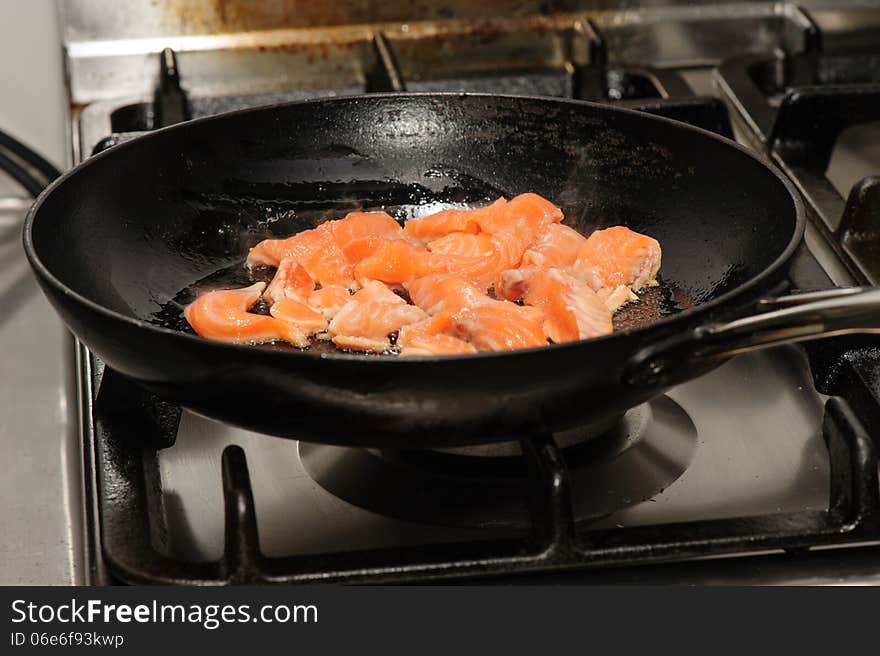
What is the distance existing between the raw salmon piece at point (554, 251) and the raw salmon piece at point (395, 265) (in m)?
0.09

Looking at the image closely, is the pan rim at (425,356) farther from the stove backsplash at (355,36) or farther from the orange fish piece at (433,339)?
the stove backsplash at (355,36)

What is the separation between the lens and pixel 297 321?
109 cm

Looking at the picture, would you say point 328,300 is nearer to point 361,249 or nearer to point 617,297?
point 361,249

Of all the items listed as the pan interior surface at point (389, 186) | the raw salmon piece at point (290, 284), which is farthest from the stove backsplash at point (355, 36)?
the raw salmon piece at point (290, 284)

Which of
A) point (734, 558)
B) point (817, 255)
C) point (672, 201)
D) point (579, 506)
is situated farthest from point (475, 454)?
point (817, 255)

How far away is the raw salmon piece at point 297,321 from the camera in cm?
109

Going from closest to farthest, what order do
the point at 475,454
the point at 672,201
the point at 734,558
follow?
the point at 734,558
the point at 475,454
the point at 672,201

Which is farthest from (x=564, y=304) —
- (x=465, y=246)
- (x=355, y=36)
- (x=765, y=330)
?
(x=355, y=36)

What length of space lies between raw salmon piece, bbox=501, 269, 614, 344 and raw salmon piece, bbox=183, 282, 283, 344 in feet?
0.79

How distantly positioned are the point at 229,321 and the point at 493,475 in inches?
11.0

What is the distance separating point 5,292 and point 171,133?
640mm

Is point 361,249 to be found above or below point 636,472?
above

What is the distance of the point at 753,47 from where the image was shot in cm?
198

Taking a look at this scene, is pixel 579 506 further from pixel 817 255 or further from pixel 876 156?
pixel 876 156
